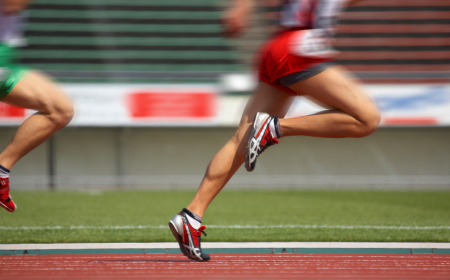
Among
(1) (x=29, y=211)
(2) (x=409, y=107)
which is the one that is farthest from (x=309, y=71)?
(2) (x=409, y=107)

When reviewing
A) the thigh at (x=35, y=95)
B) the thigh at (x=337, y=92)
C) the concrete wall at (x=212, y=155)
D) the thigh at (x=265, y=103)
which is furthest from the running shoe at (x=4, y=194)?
the concrete wall at (x=212, y=155)

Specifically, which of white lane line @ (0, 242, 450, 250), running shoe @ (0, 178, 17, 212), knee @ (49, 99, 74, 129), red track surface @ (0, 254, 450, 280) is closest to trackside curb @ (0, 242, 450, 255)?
white lane line @ (0, 242, 450, 250)

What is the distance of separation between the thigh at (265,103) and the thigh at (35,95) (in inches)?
35.5

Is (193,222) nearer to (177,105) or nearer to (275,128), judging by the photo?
(275,128)

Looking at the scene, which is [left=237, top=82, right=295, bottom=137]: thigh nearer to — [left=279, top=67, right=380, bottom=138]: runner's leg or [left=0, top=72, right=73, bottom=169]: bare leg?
[left=279, top=67, right=380, bottom=138]: runner's leg

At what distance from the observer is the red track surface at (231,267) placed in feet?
7.36

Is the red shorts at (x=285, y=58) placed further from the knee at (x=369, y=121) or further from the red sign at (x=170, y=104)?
the red sign at (x=170, y=104)

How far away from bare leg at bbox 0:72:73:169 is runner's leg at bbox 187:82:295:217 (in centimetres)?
79

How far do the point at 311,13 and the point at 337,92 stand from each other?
0.36m

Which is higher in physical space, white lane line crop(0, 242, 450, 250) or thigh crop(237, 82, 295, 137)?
thigh crop(237, 82, 295, 137)

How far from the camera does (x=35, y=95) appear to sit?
2482 mm

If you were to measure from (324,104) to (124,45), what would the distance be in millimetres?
14019

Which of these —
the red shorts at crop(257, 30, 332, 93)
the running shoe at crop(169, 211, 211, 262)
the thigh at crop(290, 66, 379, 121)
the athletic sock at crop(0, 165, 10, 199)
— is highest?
the red shorts at crop(257, 30, 332, 93)

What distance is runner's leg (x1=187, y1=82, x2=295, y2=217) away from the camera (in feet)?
8.09
